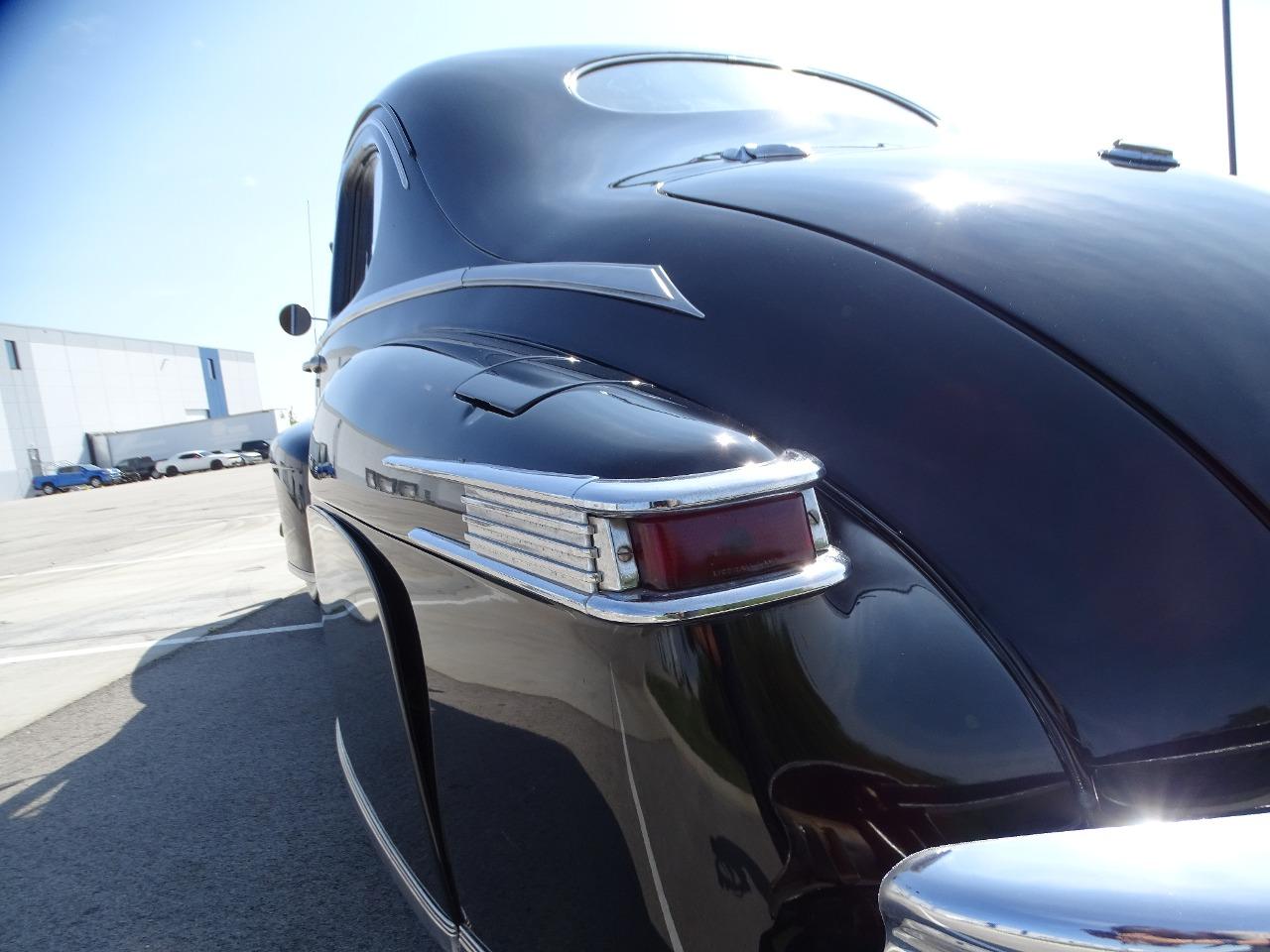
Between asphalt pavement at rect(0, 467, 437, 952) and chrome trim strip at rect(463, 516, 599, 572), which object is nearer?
chrome trim strip at rect(463, 516, 599, 572)

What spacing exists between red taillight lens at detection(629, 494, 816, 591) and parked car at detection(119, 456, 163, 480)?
5102 cm

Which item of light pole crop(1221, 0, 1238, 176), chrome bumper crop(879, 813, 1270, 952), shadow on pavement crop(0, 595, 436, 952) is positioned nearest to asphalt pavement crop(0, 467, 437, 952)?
shadow on pavement crop(0, 595, 436, 952)

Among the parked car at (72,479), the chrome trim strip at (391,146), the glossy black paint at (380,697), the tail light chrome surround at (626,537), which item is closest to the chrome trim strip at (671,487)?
the tail light chrome surround at (626,537)

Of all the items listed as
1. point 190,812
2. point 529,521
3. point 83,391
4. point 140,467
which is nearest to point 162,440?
point 140,467

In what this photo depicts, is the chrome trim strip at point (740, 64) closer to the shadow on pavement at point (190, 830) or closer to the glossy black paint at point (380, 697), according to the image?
Answer: the glossy black paint at point (380, 697)

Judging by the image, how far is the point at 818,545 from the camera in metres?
0.91

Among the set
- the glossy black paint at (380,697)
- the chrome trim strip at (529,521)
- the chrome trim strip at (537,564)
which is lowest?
the glossy black paint at (380,697)

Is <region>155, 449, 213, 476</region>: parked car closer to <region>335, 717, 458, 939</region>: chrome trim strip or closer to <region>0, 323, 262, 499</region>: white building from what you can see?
<region>0, 323, 262, 499</region>: white building

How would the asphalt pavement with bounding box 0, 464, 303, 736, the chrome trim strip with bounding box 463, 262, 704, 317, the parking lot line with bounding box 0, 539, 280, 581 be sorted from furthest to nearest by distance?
the parking lot line with bounding box 0, 539, 280, 581
the asphalt pavement with bounding box 0, 464, 303, 736
the chrome trim strip with bounding box 463, 262, 704, 317

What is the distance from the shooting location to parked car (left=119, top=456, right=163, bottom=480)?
45.7 metres

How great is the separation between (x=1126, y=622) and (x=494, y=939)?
3.12 ft

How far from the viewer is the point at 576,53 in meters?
2.51

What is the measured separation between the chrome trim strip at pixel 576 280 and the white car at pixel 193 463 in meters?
48.9

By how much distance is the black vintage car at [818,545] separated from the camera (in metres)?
0.85
